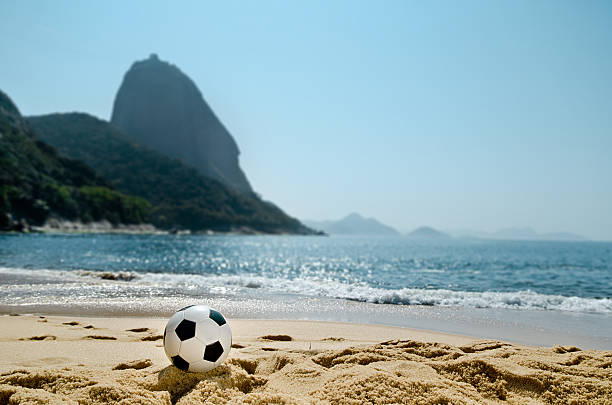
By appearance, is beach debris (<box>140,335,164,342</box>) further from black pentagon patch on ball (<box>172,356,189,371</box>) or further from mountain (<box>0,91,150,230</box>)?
mountain (<box>0,91,150,230</box>)

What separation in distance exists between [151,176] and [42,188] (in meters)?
60.3

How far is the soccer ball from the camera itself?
4418 millimetres

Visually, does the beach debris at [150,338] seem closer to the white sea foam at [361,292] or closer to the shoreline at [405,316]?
the shoreline at [405,316]

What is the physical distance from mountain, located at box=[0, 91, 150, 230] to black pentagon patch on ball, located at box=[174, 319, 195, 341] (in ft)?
243

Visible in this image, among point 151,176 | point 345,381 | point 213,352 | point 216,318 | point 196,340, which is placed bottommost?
point 345,381

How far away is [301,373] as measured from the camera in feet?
15.2

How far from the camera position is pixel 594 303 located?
12.5m

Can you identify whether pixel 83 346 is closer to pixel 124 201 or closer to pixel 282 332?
pixel 282 332

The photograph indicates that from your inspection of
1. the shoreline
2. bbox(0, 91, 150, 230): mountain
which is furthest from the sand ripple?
bbox(0, 91, 150, 230): mountain

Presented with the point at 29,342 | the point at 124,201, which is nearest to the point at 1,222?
the point at 124,201

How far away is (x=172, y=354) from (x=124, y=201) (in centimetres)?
10418

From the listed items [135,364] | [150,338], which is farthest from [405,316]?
[135,364]

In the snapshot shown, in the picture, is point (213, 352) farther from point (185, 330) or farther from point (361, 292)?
point (361, 292)

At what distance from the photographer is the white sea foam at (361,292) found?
1213 cm
